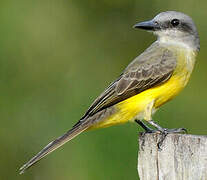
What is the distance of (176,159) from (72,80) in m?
3.14

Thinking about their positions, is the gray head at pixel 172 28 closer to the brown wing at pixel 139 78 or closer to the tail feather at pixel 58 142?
the brown wing at pixel 139 78

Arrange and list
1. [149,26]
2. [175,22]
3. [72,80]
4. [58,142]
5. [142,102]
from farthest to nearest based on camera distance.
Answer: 1. [72,80]
2. [175,22]
3. [149,26]
4. [142,102]
5. [58,142]

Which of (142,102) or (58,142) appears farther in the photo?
(142,102)

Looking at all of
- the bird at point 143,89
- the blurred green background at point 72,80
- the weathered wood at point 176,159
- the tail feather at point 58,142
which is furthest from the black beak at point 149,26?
the weathered wood at point 176,159

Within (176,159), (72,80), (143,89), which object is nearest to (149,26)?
(143,89)

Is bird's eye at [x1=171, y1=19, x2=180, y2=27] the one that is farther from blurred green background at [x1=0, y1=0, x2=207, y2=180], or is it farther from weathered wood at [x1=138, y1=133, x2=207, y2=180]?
weathered wood at [x1=138, y1=133, x2=207, y2=180]

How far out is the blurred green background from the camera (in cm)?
595

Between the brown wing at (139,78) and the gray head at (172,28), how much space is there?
0.64 feet

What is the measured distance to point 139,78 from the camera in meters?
5.41

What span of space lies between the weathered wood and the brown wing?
1.25m

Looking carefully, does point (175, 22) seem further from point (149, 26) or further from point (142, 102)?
point (142, 102)

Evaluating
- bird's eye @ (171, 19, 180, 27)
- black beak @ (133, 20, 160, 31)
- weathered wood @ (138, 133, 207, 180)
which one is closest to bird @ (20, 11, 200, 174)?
black beak @ (133, 20, 160, 31)

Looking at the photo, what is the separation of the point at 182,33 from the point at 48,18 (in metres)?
1.90

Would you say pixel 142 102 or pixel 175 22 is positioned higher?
pixel 175 22
